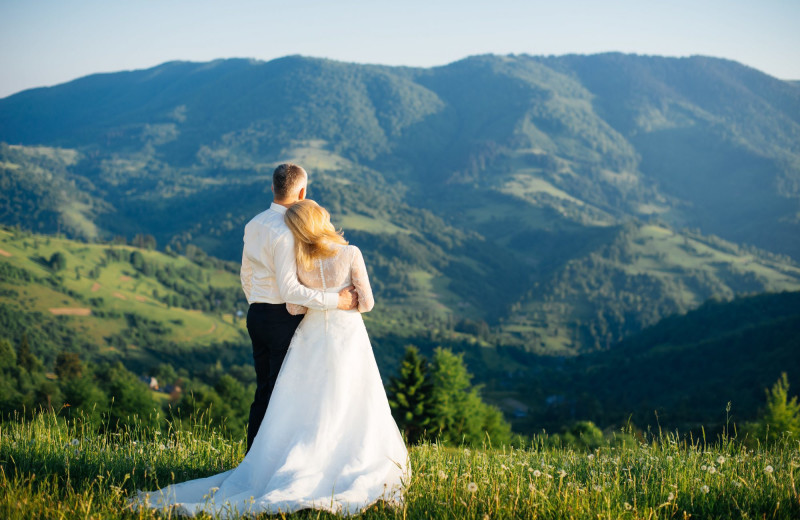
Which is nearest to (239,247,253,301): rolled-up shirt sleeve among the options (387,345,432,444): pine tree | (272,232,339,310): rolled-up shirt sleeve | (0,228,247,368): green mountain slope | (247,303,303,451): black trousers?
(247,303,303,451): black trousers

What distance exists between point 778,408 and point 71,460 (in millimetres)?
39832

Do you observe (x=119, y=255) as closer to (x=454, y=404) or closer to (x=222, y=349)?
(x=222, y=349)

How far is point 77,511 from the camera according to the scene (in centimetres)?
433

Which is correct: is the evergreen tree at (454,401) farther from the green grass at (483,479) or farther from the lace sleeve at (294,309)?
the lace sleeve at (294,309)

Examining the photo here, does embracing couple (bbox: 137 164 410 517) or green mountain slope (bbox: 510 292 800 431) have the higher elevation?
embracing couple (bbox: 137 164 410 517)

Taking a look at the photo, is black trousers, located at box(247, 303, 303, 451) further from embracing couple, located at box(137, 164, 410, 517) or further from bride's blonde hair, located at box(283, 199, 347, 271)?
bride's blonde hair, located at box(283, 199, 347, 271)

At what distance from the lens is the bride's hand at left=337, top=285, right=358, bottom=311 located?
5688mm

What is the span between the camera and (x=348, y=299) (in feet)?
18.7

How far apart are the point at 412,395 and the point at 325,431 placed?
46.1 metres

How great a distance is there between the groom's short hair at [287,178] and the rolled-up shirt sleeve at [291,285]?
460 millimetres

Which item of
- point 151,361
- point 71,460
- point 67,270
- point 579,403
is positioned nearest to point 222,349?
point 151,361

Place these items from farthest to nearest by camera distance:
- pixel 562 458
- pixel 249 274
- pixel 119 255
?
pixel 119 255 → pixel 562 458 → pixel 249 274

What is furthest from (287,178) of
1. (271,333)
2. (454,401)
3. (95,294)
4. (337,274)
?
(95,294)

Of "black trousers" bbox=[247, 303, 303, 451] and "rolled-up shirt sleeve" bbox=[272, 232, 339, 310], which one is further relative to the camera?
"black trousers" bbox=[247, 303, 303, 451]
